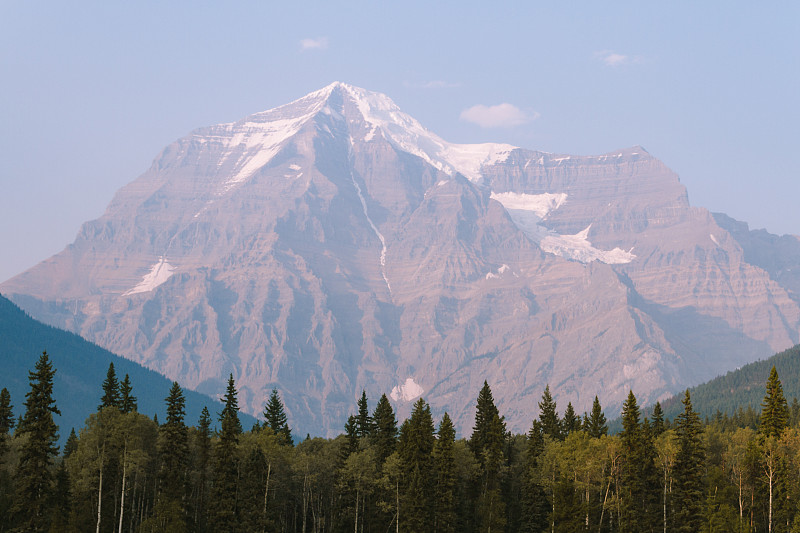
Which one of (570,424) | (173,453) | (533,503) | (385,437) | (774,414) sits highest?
(570,424)

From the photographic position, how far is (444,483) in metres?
122

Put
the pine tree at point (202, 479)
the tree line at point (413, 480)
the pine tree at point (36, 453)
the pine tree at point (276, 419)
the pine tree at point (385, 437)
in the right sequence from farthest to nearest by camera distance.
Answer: the pine tree at point (276, 419) → the pine tree at point (385, 437) → the pine tree at point (202, 479) → the tree line at point (413, 480) → the pine tree at point (36, 453)

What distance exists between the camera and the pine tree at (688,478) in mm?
113312

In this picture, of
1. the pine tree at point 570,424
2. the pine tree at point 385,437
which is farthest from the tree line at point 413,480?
the pine tree at point 570,424

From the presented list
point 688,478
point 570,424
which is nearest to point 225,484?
point 688,478

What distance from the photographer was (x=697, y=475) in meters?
115

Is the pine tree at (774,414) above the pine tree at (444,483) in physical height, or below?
above

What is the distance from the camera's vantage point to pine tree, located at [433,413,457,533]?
120 metres

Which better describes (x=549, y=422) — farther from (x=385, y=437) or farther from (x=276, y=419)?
(x=276, y=419)

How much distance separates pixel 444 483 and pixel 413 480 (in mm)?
4156

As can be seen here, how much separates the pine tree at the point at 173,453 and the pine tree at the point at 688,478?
5299 centimetres

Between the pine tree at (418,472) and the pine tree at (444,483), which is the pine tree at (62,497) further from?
the pine tree at (444,483)

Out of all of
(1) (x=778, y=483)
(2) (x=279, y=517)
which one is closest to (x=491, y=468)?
(2) (x=279, y=517)

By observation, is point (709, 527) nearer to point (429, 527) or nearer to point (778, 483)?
point (778, 483)
